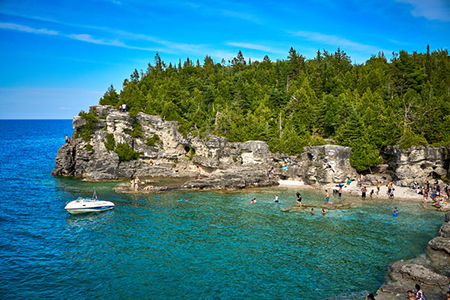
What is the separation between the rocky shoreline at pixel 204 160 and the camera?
186 feet

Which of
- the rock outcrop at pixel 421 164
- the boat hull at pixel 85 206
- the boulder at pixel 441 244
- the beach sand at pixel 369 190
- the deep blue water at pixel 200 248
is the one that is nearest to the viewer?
the deep blue water at pixel 200 248

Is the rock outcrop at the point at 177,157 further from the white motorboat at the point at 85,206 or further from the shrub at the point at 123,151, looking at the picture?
the white motorboat at the point at 85,206

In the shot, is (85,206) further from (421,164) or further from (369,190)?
(421,164)

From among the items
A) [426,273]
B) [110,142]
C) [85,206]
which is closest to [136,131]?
[110,142]

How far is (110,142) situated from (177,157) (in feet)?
57.5

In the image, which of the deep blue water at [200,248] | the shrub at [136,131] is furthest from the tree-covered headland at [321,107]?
the deep blue water at [200,248]

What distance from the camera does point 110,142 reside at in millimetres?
70125

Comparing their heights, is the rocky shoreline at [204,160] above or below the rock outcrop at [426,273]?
above

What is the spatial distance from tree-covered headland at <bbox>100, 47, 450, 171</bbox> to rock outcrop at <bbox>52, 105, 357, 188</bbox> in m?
3.18

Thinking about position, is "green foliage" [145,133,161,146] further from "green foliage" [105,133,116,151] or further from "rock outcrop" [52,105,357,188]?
"green foliage" [105,133,116,151]

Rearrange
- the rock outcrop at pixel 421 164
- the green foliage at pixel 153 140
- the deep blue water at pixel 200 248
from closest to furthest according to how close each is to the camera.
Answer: the deep blue water at pixel 200 248
the rock outcrop at pixel 421 164
the green foliage at pixel 153 140

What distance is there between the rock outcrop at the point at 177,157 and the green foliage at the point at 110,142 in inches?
9.7

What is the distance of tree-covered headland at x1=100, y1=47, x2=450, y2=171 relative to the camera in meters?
61.9

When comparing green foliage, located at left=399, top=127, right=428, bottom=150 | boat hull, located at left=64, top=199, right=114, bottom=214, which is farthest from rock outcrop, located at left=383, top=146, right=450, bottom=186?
boat hull, located at left=64, top=199, right=114, bottom=214
